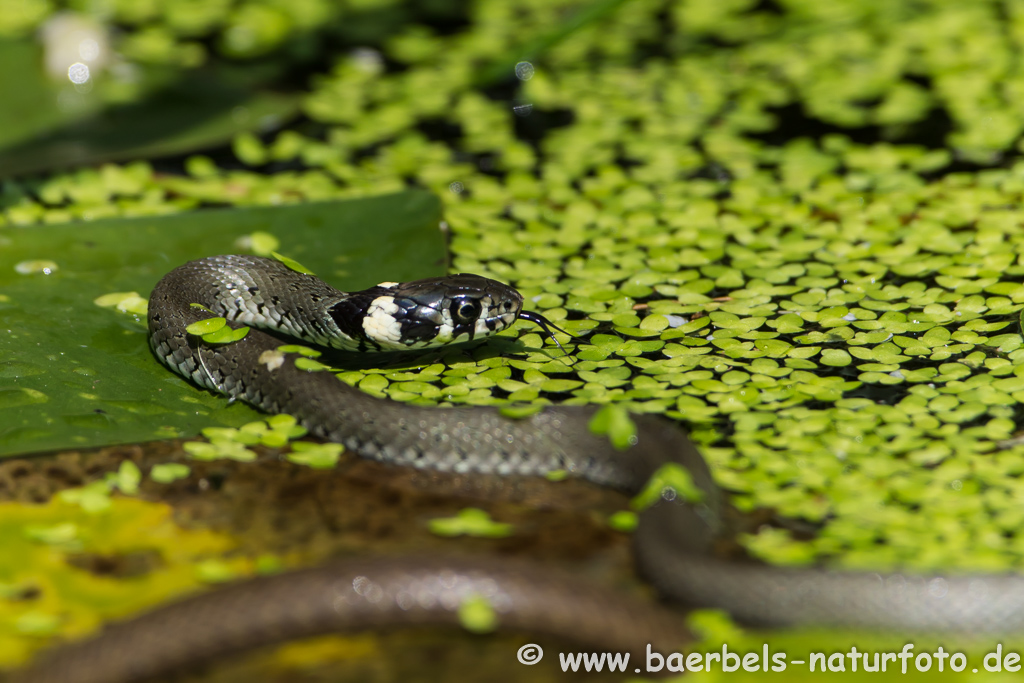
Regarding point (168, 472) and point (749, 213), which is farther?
point (749, 213)

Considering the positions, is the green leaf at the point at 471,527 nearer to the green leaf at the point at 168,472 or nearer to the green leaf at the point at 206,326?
the green leaf at the point at 168,472

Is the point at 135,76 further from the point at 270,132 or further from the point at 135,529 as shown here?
the point at 135,529

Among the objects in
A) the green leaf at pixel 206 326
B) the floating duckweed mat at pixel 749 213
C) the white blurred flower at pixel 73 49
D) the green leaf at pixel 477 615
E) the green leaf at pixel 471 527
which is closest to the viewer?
the green leaf at pixel 477 615

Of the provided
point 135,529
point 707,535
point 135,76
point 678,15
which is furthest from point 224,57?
point 707,535

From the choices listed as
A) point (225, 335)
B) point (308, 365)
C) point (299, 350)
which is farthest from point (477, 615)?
point (225, 335)

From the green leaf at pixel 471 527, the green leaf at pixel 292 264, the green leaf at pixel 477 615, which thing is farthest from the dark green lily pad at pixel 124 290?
the green leaf at pixel 477 615

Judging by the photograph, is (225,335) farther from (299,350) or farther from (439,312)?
(439,312)
